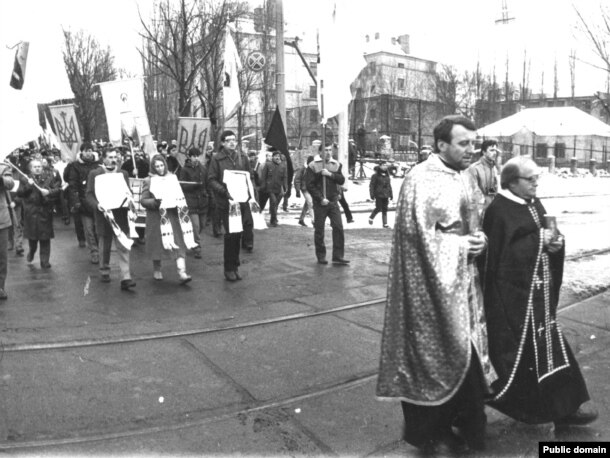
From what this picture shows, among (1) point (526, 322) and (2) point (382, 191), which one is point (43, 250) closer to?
(2) point (382, 191)

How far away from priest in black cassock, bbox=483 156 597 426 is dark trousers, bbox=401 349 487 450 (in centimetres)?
21

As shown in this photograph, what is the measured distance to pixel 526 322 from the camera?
146 inches

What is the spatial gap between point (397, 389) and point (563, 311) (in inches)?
159

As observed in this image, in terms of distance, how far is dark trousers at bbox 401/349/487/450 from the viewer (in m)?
3.49

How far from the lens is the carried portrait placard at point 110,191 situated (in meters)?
8.16

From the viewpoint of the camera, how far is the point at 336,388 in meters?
4.70

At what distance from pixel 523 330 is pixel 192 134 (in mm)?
12373

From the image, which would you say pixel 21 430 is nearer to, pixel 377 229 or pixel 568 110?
pixel 377 229

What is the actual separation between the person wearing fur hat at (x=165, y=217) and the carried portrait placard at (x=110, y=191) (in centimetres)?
27

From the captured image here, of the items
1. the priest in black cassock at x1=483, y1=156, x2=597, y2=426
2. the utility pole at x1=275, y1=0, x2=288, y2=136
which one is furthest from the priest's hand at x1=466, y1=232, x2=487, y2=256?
the utility pole at x1=275, y1=0, x2=288, y2=136

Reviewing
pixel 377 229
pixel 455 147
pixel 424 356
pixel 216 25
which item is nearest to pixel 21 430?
pixel 424 356

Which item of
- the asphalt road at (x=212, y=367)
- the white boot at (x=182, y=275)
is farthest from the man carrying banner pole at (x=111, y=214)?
the white boot at (x=182, y=275)

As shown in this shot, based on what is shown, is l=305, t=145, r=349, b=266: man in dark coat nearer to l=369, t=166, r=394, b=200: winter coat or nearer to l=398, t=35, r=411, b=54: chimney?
l=369, t=166, r=394, b=200: winter coat

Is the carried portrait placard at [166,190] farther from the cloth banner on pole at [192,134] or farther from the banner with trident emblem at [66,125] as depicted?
the cloth banner on pole at [192,134]
